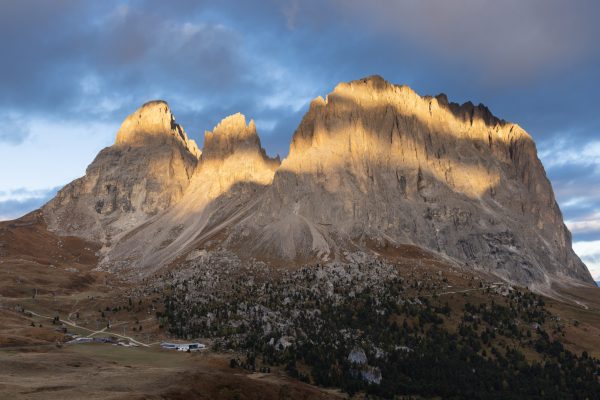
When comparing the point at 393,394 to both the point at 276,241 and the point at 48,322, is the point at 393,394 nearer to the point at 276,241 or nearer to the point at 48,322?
the point at 48,322

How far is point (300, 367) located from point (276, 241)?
284 feet

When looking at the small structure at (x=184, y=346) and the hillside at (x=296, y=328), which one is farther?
the small structure at (x=184, y=346)

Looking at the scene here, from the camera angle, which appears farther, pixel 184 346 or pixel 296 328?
pixel 296 328

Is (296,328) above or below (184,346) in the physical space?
above

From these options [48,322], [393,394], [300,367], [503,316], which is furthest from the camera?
[503,316]

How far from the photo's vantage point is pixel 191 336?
121312 millimetres

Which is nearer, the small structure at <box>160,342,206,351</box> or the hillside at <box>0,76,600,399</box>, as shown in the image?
the hillside at <box>0,76,600,399</box>

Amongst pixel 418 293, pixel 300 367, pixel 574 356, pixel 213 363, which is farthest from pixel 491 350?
pixel 213 363

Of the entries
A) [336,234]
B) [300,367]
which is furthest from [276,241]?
[300,367]

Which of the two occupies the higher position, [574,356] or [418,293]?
[418,293]

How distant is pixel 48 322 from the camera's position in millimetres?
129000

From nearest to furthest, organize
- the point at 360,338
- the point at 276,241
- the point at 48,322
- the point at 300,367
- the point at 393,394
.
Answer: the point at 393,394
the point at 300,367
the point at 360,338
the point at 48,322
the point at 276,241

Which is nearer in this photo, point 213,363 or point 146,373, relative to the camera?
point 146,373

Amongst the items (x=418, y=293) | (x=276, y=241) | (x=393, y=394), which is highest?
(x=276, y=241)
